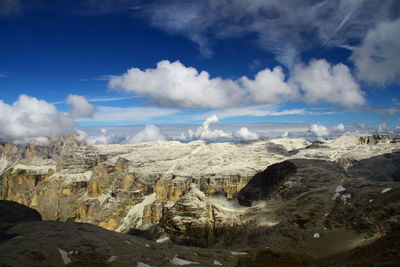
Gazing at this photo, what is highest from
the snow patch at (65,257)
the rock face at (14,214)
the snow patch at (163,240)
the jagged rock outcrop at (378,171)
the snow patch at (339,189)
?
the snow patch at (339,189)

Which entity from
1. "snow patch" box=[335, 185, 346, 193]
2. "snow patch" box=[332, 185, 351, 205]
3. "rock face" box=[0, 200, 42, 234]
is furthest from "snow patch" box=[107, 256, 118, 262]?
"snow patch" box=[335, 185, 346, 193]

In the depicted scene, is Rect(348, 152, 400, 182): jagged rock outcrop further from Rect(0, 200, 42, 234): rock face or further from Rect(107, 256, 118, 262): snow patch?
Rect(0, 200, 42, 234): rock face

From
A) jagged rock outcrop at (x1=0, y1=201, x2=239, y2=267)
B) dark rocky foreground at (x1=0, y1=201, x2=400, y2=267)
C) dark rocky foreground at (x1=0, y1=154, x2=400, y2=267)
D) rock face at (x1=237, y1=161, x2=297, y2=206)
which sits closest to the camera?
jagged rock outcrop at (x1=0, y1=201, x2=239, y2=267)

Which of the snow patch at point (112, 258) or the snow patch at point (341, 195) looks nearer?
the snow patch at point (112, 258)

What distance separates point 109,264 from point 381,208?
4475 centimetres

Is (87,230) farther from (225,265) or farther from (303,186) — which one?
(303,186)

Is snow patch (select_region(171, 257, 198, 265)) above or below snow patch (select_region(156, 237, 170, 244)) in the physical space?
above


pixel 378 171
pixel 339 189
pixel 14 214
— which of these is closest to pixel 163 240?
pixel 14 214

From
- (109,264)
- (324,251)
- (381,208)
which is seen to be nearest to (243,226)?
(324,251)

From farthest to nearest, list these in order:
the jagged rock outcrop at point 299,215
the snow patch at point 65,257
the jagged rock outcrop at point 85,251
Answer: the jagged rock outcrop at point 299,215 → the snow patch at point 65,257 → the jagged rock outcrop at point 85,251

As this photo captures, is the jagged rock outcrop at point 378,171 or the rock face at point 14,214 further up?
the rock face at point 14,214

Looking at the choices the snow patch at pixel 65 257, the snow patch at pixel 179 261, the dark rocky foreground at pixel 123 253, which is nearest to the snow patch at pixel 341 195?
the dark rocky foreground at pixel 123 253

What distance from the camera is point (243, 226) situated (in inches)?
2783

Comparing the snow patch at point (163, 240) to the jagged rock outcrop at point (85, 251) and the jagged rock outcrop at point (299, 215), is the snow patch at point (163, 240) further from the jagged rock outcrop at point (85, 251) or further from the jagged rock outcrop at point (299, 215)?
the jagged rock outcrop at point (85, 251)
